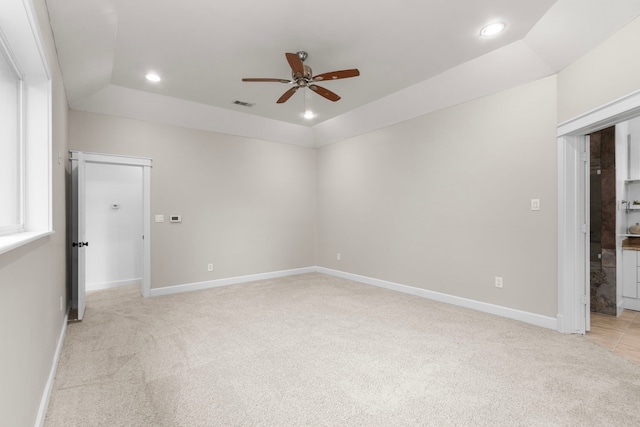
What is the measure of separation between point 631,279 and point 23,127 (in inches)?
244

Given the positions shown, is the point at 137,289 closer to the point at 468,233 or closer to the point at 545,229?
the point at 468,233

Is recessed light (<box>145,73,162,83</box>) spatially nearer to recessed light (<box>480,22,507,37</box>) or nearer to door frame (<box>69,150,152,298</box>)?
door frame (<box>69,150,152,298</box>)

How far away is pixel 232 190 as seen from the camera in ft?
17.6

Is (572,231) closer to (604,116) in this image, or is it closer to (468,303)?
(604,116)

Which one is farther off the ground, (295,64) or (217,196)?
(295,64)

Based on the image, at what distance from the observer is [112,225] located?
5340 millimetres

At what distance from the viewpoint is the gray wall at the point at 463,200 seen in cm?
331

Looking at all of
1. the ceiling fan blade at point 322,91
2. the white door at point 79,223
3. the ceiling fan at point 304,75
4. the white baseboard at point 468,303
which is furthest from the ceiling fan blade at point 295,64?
the white baseboard at point 468,303

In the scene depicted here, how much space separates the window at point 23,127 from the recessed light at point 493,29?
3.29 metres

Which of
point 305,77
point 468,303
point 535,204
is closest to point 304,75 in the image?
point 305,77

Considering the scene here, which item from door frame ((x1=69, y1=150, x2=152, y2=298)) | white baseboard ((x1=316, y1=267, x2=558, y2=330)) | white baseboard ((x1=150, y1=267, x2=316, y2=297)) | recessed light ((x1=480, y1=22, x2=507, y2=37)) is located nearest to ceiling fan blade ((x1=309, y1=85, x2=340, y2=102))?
recessed light ((x1=480, y1=22, x2=507, y2=37))

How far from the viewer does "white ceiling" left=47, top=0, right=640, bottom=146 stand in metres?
2.53

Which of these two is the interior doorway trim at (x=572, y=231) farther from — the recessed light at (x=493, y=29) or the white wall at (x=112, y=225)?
the white wall at (x=112, y=225)

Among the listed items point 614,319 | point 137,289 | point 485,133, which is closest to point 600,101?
point 485,133
